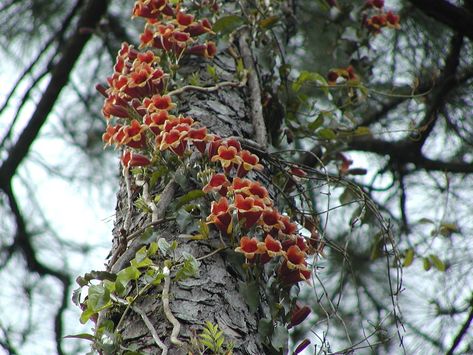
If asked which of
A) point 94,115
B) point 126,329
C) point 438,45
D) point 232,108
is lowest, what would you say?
point 126,329

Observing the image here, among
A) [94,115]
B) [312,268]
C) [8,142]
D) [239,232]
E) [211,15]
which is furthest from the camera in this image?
[94,115]

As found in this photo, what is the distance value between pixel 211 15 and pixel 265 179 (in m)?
0.71

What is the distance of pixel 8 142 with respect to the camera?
2.96 metres

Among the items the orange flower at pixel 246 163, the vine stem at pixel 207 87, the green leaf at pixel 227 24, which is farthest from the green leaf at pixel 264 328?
the green leaf at pixel 227 24

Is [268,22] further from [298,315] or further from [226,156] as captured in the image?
[298,315]

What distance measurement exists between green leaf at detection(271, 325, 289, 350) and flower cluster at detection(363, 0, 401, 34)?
1.45 meters

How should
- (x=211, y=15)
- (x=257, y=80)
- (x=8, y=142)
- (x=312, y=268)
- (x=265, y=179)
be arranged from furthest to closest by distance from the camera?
(x=8, y=142)
(x=211, y=15)
(x=257, y=80)
(x=265, y=179)
(x=312, y=268)

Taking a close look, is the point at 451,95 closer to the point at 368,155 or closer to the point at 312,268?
the point at 368,155

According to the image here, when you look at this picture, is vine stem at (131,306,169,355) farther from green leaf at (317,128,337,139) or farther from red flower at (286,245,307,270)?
green leaf at (317,128,337,139)

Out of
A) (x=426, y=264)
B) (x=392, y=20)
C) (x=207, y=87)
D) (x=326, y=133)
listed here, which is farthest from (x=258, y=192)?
(x=426, y=264)

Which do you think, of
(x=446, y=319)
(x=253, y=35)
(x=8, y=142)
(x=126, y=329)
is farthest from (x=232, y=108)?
(x=446, y=319)

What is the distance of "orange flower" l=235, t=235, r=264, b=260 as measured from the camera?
1452mm

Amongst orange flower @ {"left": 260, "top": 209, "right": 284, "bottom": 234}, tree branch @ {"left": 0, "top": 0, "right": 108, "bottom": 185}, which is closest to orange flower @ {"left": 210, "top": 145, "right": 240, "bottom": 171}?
orange flower @ {"left": 260, "top": 209, "right": 284, "bottom": 234}

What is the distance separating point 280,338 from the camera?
147 cm
